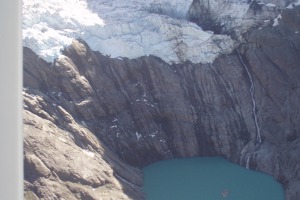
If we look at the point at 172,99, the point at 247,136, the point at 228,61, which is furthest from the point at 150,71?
the point at 247,136

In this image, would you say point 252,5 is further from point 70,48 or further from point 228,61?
point 70,48

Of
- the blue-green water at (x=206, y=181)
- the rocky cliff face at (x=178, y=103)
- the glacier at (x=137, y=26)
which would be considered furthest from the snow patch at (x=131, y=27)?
the blue-green water at (x=206, y=181)

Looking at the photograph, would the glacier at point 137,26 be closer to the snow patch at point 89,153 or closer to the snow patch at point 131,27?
the snow patch at point 131,27

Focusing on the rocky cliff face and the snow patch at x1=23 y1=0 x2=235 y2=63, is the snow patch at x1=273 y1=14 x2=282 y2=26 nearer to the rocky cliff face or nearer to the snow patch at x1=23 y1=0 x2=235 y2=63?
the rocky cliff face

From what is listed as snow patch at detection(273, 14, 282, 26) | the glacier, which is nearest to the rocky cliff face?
Answer: snow patch at detection(273, 14, 282, 26)

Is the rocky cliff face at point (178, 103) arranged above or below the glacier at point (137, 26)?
below
